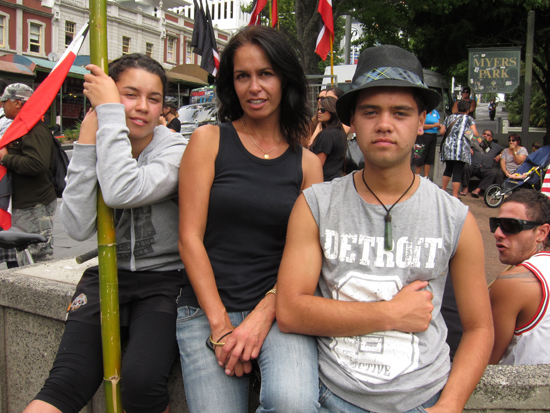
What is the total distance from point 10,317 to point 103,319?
1.23 meters

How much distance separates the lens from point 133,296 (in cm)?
195

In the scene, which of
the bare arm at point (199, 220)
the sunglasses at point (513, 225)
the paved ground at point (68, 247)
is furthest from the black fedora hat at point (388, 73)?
the paved ground at point (68, 247)

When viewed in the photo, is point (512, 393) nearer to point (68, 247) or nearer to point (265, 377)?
point (265, 377)

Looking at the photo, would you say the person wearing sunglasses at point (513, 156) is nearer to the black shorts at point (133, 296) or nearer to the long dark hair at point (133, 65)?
the long dark hair at point (133, 65)

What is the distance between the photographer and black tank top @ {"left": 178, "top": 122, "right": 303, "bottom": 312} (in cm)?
192

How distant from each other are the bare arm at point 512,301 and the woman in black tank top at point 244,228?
3.07ft

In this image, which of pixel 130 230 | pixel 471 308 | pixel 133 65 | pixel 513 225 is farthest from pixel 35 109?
pixel 513 225

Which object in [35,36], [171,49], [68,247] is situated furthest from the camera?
[171,49]

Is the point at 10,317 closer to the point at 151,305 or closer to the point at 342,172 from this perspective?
the point at 151,305

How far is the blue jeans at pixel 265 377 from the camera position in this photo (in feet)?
5.05

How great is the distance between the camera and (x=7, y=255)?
4184 millimetres

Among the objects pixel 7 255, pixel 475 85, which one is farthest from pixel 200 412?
pixel 475 85

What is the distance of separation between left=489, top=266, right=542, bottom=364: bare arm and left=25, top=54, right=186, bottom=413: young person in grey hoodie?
143 centimetres

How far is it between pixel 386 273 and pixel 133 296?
1.06 meters
